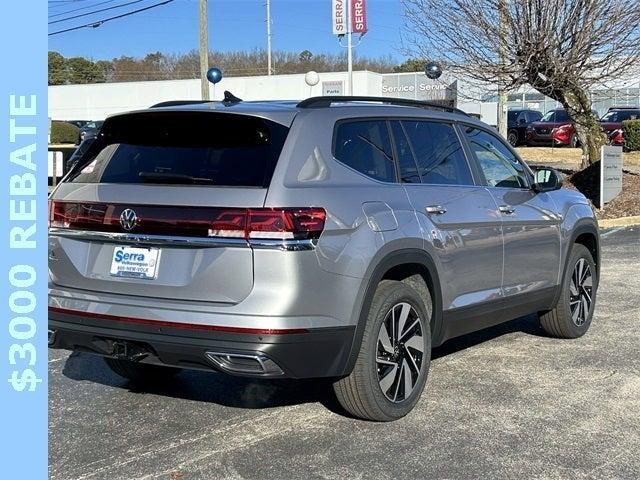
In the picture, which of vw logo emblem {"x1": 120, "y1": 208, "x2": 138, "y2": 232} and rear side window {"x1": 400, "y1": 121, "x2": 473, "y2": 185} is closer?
vw logo emblem {"x1": 120, "y1": 208, "x2": 138, "y2": 232}

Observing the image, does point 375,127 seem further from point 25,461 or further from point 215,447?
point 25,461

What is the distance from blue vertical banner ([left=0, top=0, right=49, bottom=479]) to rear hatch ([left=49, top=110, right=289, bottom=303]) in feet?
5.22

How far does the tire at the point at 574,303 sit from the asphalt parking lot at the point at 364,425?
0.29 meters

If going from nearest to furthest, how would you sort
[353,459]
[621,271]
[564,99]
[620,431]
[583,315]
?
[353,459], [620,431], [583,315], [621,271], [564,99]

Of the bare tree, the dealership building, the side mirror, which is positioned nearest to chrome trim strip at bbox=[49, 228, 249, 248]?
the side mirror

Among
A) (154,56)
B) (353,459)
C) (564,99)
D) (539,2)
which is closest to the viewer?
(353,459)

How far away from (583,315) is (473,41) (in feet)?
28.4

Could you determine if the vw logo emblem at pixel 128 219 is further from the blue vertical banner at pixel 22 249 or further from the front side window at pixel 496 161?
the front side window at pixel 496 161

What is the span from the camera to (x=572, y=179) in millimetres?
16203

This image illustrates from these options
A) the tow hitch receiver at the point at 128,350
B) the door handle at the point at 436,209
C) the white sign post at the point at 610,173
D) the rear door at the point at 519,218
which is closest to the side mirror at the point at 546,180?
the rear door at the point at 519,218

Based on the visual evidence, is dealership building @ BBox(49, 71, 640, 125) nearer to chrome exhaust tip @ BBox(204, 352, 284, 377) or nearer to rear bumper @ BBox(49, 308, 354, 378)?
rear bumper @ BBox(49, 308, 354, 378)

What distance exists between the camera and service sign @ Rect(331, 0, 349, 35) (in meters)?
30.5

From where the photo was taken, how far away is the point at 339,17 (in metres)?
30.7

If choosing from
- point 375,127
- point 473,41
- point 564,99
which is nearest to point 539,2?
point 473,41
